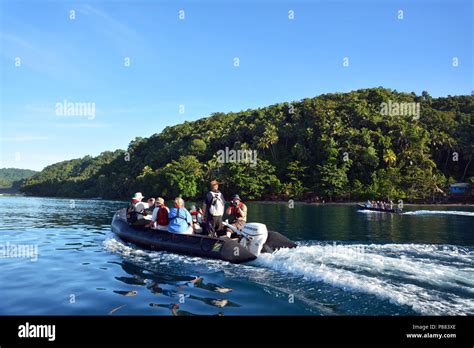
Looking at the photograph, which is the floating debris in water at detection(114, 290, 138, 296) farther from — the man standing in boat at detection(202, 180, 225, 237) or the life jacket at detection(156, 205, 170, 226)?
the life jacket at detection(156, 205, 170, 226)

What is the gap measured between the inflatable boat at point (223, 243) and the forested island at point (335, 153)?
58.6 meters

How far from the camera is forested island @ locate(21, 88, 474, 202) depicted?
241 ft

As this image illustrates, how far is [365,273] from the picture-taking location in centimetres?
1029

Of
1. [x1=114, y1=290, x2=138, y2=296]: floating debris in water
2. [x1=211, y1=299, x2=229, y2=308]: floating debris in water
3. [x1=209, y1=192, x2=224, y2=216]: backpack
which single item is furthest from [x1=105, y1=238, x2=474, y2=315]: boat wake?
[x1=114, y1=290, x2=138, y2=296]: floating debris in water

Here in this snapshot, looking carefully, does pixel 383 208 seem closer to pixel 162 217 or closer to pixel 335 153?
pixel 162 217

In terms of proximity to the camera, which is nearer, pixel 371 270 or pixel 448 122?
pixel 371 270

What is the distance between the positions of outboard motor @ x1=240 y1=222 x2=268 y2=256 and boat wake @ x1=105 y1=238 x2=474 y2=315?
0.36 metres

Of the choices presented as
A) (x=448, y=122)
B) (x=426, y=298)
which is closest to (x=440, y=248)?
(x=426, y=298)

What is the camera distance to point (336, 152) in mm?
79625

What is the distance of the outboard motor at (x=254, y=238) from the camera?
12.6 metres

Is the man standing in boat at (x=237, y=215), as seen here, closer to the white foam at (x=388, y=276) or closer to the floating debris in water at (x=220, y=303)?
the white foam at (x=388, y=276)

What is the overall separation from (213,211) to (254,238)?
83.5 inches
